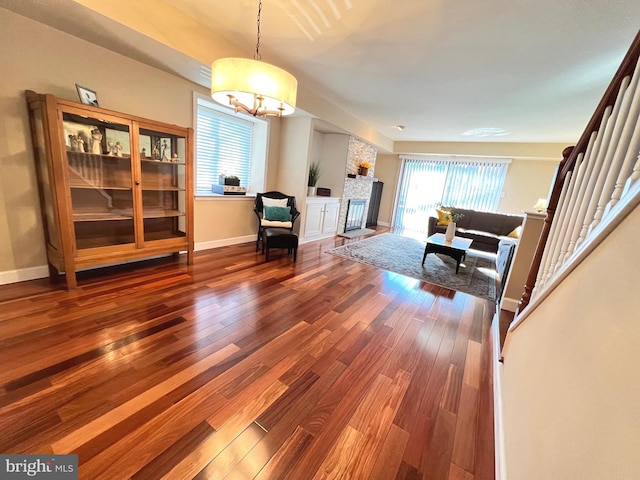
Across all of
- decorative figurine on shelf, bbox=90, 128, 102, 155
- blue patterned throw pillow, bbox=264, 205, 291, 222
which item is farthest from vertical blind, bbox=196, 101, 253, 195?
decorative figurine on shelf, bbox=90, 128, 102, 155

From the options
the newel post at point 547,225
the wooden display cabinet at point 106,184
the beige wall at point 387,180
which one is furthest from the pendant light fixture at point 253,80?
the beige wall at point 387,180

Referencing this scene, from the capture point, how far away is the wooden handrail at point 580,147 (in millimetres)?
1009

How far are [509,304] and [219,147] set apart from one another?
14.7 feet

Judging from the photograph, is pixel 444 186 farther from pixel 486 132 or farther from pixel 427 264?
pixel 427 264

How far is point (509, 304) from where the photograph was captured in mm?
2777

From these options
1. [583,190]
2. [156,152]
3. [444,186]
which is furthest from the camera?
[444,186]

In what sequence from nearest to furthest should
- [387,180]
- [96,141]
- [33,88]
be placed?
[33,88], [96,141], [387,180]

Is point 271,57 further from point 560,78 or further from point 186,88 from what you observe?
point 560,78

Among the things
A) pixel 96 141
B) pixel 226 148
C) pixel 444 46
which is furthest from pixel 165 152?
pixel 444 46

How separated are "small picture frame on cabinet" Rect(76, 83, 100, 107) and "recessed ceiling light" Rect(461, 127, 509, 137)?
19.5 feet

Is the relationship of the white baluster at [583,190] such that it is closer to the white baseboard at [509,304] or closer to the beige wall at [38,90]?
the white baseboard at [509,304]

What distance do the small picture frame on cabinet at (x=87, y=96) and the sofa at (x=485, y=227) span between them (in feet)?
18.3

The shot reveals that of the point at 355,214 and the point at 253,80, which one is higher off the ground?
the point at 253,80

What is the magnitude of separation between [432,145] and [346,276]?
525 centimetres
